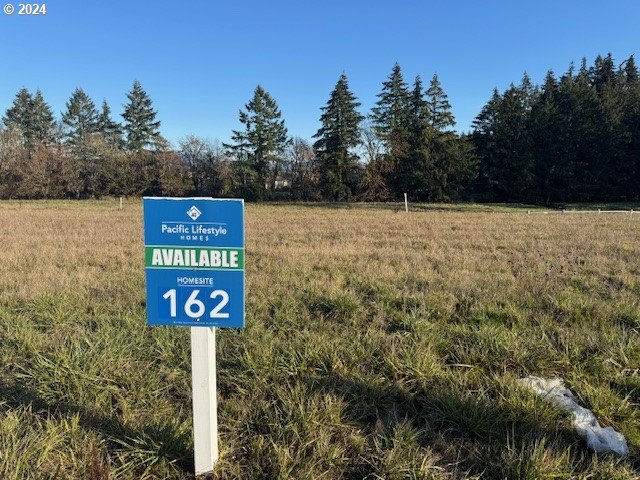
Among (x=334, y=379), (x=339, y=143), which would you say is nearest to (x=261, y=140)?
(x=339, y=143)

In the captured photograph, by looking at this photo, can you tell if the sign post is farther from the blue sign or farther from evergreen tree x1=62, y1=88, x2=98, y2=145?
evergreen tree x1=62, y1=88, x2=98, y2=145

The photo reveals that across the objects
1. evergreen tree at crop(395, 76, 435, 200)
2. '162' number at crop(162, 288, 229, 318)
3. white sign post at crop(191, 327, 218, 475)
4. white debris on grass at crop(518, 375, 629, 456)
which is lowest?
white debris on grass at crop(518, 375, 629, 456)

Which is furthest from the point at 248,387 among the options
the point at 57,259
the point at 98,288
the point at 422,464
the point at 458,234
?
the point at 458,234

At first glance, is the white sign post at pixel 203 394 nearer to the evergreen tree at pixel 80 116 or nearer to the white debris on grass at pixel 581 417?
the white debris on grass at pixel 581 417

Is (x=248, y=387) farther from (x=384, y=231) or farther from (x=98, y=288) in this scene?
(x=384, y=231)

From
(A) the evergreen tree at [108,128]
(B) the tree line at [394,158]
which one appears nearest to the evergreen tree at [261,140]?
(B) the tree line at [394,158]

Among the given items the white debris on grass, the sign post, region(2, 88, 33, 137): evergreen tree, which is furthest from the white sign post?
region(2, 88, 33, 137): evergreen tree

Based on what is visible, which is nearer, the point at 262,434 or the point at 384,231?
the point at 262,434

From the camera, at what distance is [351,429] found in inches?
112

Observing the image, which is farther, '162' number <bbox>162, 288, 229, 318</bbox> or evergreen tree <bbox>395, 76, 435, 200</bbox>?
evergreen tree <bbox>395, 76, 435, 200</bbox>

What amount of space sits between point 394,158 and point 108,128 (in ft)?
145

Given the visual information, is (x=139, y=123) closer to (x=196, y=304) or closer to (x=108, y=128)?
(x=108, y=128)

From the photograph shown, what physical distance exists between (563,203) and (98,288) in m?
53.7

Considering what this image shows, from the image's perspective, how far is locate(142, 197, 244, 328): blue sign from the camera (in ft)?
7.19
